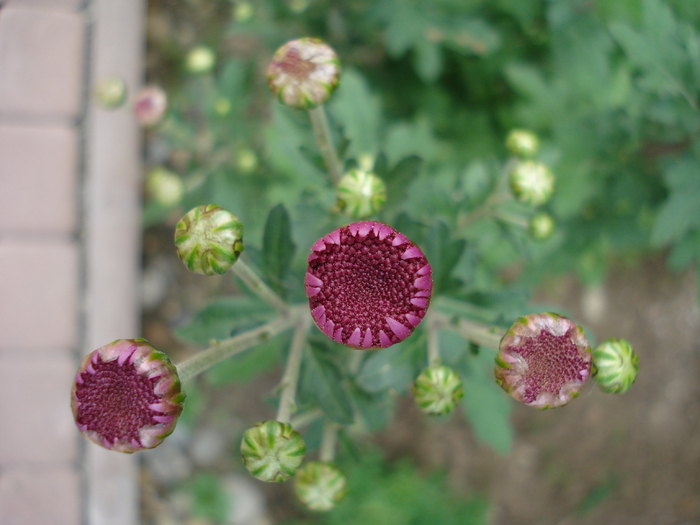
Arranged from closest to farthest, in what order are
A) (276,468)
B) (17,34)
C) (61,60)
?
(276,468) → (17,34) → (61,60)

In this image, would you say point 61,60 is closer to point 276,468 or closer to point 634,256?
point 276,468

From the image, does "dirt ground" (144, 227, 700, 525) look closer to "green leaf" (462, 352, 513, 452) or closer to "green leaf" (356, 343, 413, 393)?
"green leaf" (462, 352, 513, 452)

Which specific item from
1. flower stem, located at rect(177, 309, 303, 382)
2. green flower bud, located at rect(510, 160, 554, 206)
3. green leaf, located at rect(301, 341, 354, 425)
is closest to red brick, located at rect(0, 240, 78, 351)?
flower stem, located at rect(177, 309, 303, 382)

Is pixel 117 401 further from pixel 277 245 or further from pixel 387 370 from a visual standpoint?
pixel 387 370

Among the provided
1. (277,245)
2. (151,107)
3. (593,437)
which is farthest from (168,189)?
(593,437)

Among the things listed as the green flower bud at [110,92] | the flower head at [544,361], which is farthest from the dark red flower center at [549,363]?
the green flower bud at [110,92]

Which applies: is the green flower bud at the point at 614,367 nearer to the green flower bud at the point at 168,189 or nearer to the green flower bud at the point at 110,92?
the green flower bud at the point at 168,189

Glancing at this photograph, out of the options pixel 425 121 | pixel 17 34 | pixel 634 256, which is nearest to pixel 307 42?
pixel 425 121
